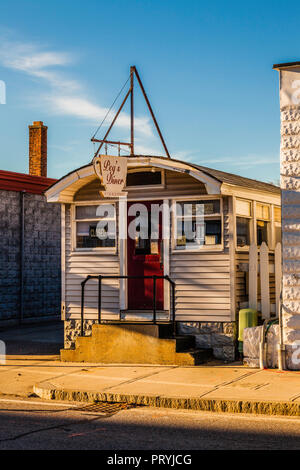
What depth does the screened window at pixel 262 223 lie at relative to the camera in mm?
14648

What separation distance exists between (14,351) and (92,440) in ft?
25.3

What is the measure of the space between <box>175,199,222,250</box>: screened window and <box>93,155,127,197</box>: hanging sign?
124 cm

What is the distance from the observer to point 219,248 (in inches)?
527

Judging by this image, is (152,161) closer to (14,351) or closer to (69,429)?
(14,351)

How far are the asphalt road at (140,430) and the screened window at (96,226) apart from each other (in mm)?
5496

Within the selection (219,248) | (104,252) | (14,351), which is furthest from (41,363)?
(219,248)

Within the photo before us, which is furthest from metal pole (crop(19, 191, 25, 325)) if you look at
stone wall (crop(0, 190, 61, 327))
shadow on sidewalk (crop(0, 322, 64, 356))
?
shadow on sidewalk (crop(0, 322, 64, 356))

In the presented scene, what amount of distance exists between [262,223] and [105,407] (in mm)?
6685

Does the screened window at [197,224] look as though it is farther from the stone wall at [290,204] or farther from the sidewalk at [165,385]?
the sidewalk at [165,385]

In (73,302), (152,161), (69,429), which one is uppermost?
(152,161)

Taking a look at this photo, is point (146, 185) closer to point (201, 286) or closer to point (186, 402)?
point (201, 286)

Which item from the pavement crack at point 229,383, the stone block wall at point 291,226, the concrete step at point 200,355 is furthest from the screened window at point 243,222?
the pavement crack at point 229,383

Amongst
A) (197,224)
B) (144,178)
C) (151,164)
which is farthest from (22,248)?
(197,224)
